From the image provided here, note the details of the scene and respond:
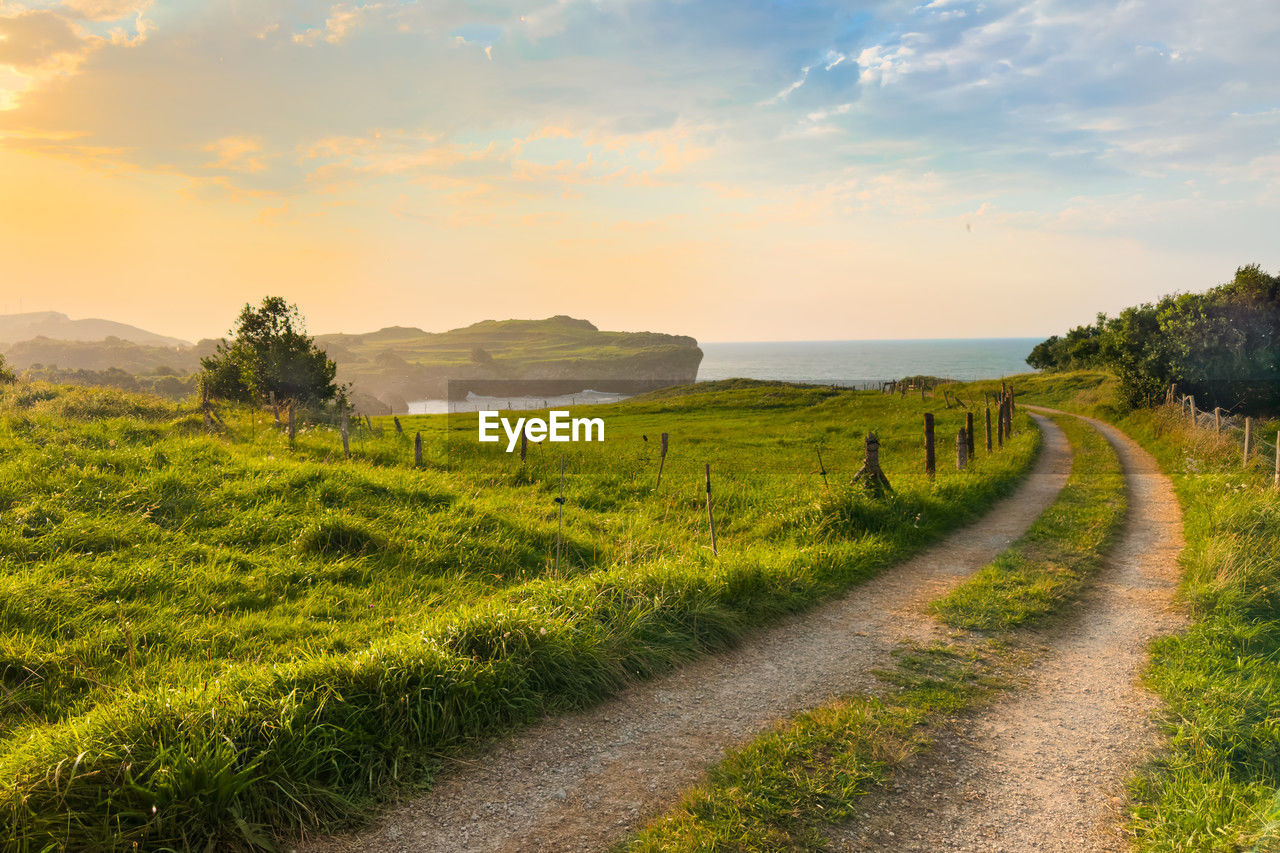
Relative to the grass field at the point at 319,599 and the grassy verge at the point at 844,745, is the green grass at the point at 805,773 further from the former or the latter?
the grass field at the point at 319,599

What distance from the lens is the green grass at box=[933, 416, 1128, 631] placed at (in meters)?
8.97

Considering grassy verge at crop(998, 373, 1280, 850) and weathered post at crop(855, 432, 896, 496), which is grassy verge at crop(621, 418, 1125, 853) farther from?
weathered post at crop(855, 432, 896, 496)

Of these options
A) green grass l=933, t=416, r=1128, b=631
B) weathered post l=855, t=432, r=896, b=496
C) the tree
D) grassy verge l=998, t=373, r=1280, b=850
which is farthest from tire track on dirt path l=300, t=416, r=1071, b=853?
the tree

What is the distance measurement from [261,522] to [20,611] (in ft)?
13.9

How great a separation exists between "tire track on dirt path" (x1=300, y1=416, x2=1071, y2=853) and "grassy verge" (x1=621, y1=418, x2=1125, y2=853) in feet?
0.86

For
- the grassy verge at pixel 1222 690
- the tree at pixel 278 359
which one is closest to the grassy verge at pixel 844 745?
the grassy verge at pixel 1222 690

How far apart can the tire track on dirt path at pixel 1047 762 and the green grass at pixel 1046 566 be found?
599 mm

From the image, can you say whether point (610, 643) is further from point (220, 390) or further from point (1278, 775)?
point (220, 390)

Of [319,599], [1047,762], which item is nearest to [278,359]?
[319,599]

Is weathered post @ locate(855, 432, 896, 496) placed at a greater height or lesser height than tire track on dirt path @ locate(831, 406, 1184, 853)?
greater

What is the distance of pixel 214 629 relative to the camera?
794 cm

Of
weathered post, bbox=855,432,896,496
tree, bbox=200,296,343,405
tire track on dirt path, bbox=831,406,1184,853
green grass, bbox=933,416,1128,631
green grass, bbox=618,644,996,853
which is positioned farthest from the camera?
tree, bbox=200,296,343,405

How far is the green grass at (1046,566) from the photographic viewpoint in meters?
8.97

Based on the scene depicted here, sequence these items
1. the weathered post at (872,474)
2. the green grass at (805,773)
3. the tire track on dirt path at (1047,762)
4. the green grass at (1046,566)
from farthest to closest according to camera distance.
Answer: the weathered post at (872,474), the green grass at (1046,566), the tire track on dirt path at (1047,762), the green grass at (805,773)
